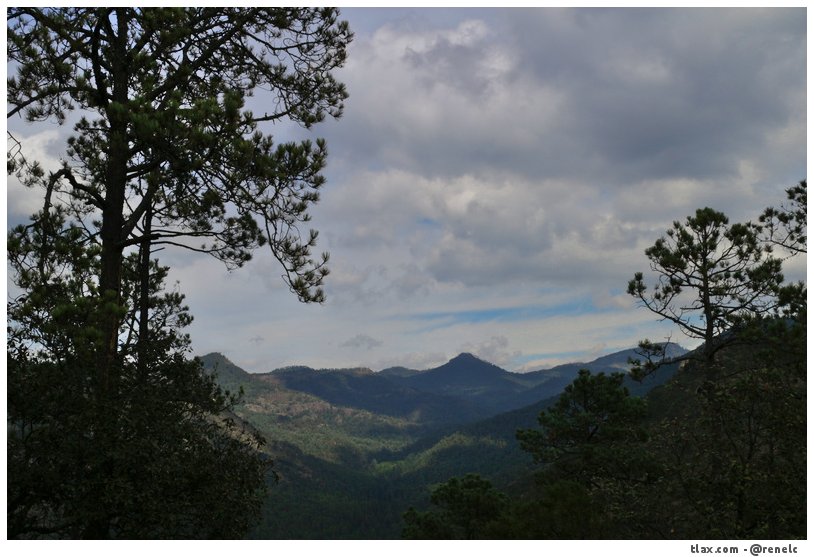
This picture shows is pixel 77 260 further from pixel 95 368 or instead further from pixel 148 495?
pixel 148 495

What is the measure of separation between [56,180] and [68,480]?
5706mm

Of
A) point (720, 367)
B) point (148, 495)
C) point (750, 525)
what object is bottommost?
point (750, 525)

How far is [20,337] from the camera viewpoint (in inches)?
414

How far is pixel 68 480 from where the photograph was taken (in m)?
9.88

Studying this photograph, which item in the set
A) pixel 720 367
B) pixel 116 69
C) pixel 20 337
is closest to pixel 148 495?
pixel 20 337

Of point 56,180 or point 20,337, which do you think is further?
point 56,180
